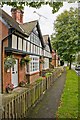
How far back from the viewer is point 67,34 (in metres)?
35.3

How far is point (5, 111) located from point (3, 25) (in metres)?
8.52

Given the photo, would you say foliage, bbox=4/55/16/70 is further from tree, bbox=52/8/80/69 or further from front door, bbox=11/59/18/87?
tree, bbox=52/8/80/69

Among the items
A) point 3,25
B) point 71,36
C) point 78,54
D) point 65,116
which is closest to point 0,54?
point 3,25

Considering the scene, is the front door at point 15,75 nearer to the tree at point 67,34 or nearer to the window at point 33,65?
the window at point 33,65

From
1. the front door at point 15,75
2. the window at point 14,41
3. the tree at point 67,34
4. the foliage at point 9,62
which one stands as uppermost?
the tree at point 67,34

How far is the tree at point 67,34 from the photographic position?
3386 cm

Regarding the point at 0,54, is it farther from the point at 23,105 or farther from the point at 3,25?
the point at 23,105

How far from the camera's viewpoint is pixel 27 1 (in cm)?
679

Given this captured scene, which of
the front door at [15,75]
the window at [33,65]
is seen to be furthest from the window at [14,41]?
the window at [33,65]

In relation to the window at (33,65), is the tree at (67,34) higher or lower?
higher

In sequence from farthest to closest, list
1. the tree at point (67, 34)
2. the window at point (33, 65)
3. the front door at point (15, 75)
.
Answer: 1. the tree at point (67, 34)
2. the window at point (33, 65)
3. the front door at point (15, 75)

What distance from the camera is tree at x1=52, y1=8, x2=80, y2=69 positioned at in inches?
1333

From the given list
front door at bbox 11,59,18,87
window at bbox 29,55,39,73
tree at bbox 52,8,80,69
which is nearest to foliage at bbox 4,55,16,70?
front door at bbox 11,59,18,87

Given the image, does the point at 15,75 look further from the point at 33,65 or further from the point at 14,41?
the point at 33,65
